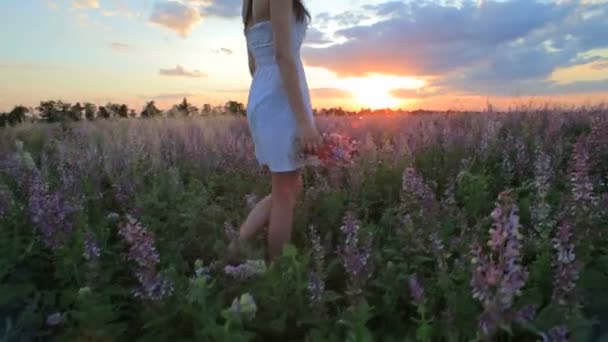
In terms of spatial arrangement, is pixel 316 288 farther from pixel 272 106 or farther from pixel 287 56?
pixel 287 56

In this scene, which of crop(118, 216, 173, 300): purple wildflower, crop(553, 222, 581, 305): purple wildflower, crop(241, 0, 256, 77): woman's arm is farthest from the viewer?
crop(241, 0, 256, 77): woman's arm

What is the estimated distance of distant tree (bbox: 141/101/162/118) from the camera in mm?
14617

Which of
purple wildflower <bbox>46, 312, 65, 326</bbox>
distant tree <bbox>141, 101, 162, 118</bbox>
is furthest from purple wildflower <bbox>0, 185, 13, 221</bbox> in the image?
distant tree <bbox>141, 101, 162, 118</bbox>

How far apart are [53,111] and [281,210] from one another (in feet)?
47.9

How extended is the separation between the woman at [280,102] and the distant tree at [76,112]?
14146 millimetres

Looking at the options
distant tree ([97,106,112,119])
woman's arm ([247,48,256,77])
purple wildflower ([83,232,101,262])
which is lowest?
purple wildflower ([83,232,101,262])

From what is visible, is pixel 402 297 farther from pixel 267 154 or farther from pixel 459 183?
pixel 459 183

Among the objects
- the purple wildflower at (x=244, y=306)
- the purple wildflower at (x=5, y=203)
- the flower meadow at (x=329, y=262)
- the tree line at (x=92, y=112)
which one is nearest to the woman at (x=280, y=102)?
the flower meadow at (x=329, y=262)

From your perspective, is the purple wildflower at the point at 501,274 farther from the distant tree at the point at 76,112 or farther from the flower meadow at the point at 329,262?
the distant tree at the point at 76,112

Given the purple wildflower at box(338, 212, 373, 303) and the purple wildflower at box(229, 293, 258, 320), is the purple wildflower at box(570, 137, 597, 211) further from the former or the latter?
the purple wildflower at box(229, 293, 258, 320)

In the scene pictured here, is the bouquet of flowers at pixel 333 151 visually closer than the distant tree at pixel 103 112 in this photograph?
Yes

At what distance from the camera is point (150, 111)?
48.8 feet

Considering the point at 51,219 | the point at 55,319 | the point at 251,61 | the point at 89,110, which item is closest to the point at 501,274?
the point at 55,319

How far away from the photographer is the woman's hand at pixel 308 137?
315cm
